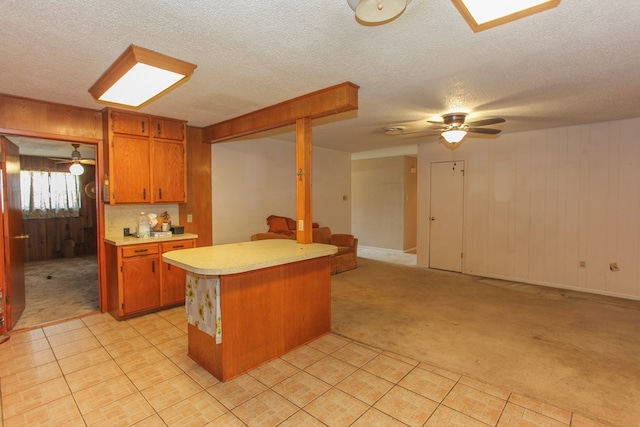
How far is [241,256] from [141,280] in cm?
173

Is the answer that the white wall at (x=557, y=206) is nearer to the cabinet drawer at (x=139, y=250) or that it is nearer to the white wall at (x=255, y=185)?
the white wall at (x=255, y=185)

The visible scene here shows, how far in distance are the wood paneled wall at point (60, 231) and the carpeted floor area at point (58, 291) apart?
0.40 meters

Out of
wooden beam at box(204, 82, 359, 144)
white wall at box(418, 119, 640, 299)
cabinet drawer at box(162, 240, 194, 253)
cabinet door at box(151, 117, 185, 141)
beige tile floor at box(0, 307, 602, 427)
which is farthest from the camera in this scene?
white wall at box(418, 119, 640, 299)

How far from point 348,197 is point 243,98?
15.6 ft

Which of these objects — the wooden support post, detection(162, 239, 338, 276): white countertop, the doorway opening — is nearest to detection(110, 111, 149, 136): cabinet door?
the doorway opening

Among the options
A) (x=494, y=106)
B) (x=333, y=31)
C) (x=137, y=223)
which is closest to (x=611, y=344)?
(x=494, y=106)

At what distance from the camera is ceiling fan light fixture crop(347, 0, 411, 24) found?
141 centimetres

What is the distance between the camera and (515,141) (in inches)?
204

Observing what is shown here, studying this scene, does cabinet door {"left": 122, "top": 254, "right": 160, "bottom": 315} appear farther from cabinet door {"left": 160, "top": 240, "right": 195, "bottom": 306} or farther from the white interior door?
the white interior door

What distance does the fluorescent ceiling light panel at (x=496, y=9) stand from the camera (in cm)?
152

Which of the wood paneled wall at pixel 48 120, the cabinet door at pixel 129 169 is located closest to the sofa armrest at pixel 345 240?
the cabinet door at pixel 129 169

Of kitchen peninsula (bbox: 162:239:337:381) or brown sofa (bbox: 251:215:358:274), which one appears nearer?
kitchen peninsula (bbox: 162:239:337:381)

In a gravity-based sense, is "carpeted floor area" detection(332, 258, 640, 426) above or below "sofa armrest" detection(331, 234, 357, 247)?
below

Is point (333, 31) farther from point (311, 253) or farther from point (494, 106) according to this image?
point (494, 106)
